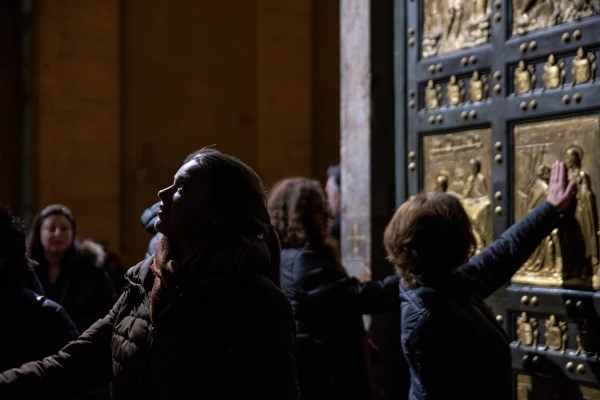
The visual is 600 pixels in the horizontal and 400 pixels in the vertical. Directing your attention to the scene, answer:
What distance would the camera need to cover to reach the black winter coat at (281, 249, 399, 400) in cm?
418

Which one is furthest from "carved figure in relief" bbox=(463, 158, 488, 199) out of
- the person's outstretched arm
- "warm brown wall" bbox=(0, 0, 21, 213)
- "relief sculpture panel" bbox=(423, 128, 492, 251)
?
"warm brown wall" bbox=(0, 0, 21, 213)

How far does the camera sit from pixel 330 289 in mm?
4168

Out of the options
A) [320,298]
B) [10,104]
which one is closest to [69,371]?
[320,298]

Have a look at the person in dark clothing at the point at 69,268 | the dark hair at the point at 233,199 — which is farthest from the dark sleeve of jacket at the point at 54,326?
the person in dark clothing at the point at 69,268

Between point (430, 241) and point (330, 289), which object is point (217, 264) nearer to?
point (430, 241)

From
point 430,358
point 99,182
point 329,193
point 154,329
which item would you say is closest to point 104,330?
point 154,329

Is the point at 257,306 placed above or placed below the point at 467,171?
below

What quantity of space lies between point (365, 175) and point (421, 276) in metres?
1.86

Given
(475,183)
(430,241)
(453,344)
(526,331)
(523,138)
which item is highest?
(523,138)

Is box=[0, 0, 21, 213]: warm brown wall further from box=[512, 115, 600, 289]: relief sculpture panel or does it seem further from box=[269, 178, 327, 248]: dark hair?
box=[512, 115, 600, 289]: relief sculpture panel

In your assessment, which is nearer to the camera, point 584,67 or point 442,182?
point 584,67

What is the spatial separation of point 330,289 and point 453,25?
163 cm

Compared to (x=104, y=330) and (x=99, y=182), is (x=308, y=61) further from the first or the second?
(x=104, y=330)

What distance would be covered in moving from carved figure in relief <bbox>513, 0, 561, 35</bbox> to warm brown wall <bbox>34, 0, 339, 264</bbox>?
758 cm
